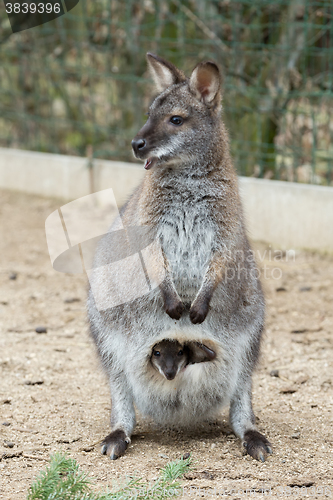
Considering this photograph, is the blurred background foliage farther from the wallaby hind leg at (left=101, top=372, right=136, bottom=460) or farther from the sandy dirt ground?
the wallaby hind leg at (left=101, top=372, right=136, bottom=460)

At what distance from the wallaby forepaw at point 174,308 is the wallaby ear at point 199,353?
8.1 inches

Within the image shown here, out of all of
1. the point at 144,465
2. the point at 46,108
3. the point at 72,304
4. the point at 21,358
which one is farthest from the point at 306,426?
the point at 46,108

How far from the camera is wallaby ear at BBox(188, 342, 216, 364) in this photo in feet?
10.2

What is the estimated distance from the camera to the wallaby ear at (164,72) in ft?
10.6

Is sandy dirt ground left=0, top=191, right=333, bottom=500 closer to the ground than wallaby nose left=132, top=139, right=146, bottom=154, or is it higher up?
closer to the ground

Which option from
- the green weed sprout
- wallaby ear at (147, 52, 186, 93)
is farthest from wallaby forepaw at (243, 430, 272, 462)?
wallaby ear at (147, 52, 186, 93)

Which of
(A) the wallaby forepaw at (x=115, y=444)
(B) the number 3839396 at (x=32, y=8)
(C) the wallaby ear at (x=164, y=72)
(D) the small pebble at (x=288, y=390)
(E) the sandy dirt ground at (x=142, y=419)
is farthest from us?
(B) the number 3839396 at (x=32, y=8)

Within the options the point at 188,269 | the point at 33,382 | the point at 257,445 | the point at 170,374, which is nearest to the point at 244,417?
the point at 257,445

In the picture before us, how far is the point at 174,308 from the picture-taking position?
2992mm

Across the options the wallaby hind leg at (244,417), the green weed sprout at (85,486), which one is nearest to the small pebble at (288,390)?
the wallaby hind leg at (244,417)

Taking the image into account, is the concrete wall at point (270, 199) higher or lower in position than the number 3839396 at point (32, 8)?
lower

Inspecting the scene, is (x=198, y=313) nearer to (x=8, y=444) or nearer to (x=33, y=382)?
(x=8, y=444)

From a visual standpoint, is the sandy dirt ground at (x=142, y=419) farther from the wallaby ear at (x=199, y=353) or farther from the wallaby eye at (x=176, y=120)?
the wallaby eye at (x=176, y=120)

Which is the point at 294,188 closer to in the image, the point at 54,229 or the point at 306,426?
the point at 54,229
